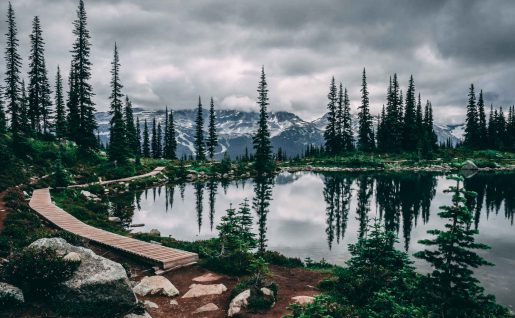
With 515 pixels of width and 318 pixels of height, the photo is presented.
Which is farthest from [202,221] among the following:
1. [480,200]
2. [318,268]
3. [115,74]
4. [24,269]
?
[115,74]

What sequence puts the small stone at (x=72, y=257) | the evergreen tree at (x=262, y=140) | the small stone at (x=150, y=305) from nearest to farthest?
the small stone at (x=72, y=257) → the small stone at (x=150, y=305) → the evergreen tree at (x=262, y=140)

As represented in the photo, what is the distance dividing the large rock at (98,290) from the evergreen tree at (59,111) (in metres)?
55.7

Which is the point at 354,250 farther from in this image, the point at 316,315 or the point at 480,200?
the point at 480,200

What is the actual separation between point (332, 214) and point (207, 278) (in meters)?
18.4

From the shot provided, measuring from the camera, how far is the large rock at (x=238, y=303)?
1021 cm

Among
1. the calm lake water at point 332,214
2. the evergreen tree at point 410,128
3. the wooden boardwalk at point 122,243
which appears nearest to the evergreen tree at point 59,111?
the calm lake water at point 332,214

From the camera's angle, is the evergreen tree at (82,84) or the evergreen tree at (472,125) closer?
the evergreen tree at (82,84)

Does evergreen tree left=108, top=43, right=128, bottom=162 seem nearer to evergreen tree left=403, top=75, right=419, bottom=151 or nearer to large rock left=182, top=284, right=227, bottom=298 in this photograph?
large rock left=182, top=284, right=227, bottom=298

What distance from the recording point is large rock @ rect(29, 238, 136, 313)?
9258 millimetres

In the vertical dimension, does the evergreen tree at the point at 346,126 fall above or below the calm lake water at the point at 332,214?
above

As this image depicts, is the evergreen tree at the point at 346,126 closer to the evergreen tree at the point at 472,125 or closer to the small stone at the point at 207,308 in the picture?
the evergreen tree at the point at 472,125

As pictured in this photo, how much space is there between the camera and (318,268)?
16188 mm

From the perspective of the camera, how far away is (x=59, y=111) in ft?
233

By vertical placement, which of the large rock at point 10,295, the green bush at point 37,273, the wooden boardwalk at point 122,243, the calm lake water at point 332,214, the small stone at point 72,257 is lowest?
the calm lake water at point 332,214
